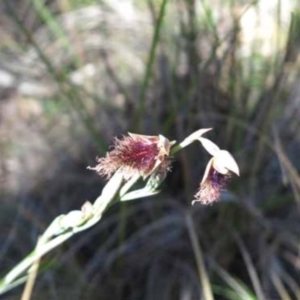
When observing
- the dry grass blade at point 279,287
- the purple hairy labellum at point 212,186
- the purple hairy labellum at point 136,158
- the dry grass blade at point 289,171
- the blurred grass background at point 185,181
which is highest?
the blurred grass background at point 185,181

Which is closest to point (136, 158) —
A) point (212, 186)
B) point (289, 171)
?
point (212, 186)

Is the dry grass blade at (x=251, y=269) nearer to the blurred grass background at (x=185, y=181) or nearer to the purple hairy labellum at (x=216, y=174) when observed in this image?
the blurred grass background at (x=185, y=181)

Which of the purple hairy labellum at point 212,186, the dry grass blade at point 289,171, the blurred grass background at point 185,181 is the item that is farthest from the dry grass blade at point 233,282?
the purple hairy labellum at point 212,186

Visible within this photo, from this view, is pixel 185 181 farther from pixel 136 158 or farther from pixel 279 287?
pixel 136 158

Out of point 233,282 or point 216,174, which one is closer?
point 216,174

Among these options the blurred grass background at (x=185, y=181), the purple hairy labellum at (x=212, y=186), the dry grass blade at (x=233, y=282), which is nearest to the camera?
the purple hairy labellum at (x=212, y=186)

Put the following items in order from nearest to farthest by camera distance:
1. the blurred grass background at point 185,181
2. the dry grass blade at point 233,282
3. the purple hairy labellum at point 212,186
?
the purple hairy labellum at point 212,186 → the dry grass blade at point 233,282 → the blurred grass background at point 185,181
